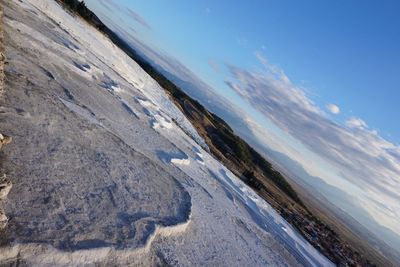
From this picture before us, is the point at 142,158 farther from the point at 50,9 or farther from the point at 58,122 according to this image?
the point at 50,9

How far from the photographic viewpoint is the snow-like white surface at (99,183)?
720 cm

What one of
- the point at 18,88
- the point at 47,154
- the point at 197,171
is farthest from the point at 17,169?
the point at 197,171

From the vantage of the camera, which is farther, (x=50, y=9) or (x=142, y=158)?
(x=50, y=9)

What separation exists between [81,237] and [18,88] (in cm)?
→ 601

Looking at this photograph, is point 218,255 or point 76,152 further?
point 218,255

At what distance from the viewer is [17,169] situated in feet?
25.3

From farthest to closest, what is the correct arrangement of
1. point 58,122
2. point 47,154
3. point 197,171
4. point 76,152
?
point 197,171 → point 58,122 → point 76,152 → point 47,154

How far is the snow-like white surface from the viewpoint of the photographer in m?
7.20

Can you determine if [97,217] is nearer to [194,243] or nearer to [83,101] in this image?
[194,243]

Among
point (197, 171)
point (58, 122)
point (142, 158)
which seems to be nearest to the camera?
point (58, 122)

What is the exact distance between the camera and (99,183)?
962 cm

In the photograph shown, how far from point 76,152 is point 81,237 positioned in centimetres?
348

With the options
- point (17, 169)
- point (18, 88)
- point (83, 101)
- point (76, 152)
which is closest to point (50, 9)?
point (83, 101)

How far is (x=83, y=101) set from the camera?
1432 centimetres
